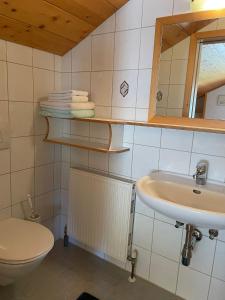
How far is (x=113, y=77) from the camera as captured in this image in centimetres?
168

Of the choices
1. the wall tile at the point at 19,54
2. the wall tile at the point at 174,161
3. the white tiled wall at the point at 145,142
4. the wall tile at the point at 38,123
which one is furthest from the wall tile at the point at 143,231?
the wall tile at the point at 19,54

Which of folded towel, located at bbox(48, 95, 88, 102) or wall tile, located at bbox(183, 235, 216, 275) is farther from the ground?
folded towel, located at bbox(48, 95, 88, 102)

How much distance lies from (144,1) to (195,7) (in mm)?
340

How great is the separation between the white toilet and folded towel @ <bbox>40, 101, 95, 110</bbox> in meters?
0.82

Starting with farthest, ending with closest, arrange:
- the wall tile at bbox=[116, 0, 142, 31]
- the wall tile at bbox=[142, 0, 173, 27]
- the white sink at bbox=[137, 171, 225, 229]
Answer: the wall tile at bbox=[116, 0, 142, 31]
the wall tile at bbox=[142, 0, 173, 27]
the white sink at bbox=[137, 171, 225, 229]

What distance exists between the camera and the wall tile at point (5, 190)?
1.65 meters

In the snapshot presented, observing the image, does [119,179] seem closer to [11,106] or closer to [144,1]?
[11,106]

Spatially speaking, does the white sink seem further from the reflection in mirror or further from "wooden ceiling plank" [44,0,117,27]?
"wooden ceiling plank" [44,0,117,27]

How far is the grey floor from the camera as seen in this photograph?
1580mm

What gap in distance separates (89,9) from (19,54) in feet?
1.85

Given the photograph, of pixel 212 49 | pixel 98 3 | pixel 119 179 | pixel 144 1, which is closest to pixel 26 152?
pixel 119 179

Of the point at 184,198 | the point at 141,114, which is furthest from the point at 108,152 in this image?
the point at 184,198

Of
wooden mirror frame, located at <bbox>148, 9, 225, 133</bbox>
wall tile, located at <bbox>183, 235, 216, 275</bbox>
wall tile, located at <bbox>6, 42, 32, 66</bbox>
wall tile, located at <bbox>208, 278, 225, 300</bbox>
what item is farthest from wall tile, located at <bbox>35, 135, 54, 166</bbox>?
wall tile, located at <bbox>208, 278, 225, 300</bbox>

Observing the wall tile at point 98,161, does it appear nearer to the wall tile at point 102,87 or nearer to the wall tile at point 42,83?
the wall tile at point 102,87
